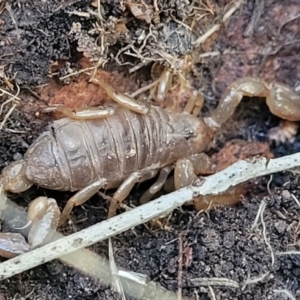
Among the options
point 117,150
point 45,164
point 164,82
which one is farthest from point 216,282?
point 164,82

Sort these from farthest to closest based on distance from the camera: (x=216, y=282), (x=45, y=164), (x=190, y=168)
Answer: (x=190, y=168) < (x=45, y=164) < (x=216, y=282)

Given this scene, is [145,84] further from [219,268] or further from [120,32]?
[219,268]

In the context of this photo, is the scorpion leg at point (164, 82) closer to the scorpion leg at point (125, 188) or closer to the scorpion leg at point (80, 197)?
the scorpion leg at point (125, 188)

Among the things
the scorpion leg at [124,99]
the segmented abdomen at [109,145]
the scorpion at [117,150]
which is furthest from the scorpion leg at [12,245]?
the scorpion leg at [124,99]

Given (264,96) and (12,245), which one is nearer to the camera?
(12,245)

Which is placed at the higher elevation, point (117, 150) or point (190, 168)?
point (117, 150)

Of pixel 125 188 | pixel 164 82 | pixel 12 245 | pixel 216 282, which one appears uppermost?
pixel 164 82

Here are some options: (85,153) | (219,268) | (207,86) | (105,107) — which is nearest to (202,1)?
(207,86)

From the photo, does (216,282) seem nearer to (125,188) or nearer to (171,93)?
(125,188)
